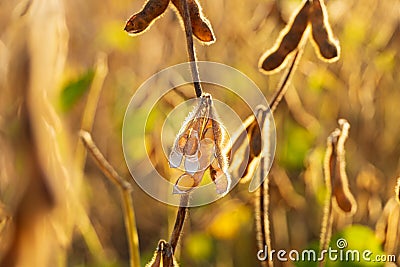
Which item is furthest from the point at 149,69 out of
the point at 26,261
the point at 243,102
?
the point at 26,261

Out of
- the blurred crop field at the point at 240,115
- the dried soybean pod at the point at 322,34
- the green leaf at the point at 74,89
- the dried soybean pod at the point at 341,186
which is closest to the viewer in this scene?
the dried soybean pod at the point at 322,34

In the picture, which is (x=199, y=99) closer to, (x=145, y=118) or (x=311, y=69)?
(x=145, y=118)

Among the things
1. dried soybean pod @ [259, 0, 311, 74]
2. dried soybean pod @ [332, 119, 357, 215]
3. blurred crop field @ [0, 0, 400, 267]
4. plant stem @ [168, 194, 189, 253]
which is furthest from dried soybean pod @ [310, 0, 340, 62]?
blurred crop field @ [0, 0, 400, 267]

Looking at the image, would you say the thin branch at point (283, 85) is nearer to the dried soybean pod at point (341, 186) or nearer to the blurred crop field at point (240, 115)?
the dried soybean pod at point (341, 186)

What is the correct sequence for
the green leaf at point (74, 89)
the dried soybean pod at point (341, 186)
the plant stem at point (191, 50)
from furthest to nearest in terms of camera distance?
the green leaf at point (74, 89) → the dried soybean pod at point (341, 186) → the plant stem at point (191, 50)

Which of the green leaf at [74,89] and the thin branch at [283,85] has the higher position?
the green leaf at [74,89]

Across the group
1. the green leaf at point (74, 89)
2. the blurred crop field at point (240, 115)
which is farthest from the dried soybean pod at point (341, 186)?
the green leaf at point (74, 89)

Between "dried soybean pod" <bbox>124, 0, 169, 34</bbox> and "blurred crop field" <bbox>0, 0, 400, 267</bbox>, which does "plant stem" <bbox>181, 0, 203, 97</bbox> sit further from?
"blurred crop field" <bbox>0, 0, 400, 267</bbox>
